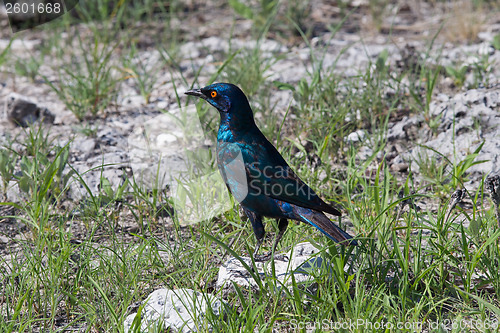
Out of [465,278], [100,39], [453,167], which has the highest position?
[100,39]

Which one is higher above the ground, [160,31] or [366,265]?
[160,31]

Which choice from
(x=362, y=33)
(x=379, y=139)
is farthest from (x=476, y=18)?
(x=379, y=139)

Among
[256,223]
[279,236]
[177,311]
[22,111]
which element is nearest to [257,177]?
[256,223]

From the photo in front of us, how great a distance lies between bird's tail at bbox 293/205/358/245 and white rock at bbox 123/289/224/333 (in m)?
0.63

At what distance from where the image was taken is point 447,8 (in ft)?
22.5

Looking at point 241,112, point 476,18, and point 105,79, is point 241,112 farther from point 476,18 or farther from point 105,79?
point 476,18

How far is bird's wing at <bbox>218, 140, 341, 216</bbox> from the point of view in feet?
10.3

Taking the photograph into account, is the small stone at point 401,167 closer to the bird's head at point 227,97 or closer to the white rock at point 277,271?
the white rock at point 277,271

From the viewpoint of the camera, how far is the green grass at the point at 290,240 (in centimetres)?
289

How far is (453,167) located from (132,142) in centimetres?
256

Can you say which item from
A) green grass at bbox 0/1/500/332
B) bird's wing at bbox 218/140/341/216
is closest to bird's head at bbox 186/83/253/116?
bird's wing at bbox 218/140/341/216

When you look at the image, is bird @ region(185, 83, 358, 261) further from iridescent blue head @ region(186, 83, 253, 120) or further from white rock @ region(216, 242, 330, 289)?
white rock @ region(216, 242, 330, 289)

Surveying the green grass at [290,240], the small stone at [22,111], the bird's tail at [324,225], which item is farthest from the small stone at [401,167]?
the small stone at [22,111]

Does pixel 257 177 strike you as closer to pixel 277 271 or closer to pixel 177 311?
pixel 277 271
